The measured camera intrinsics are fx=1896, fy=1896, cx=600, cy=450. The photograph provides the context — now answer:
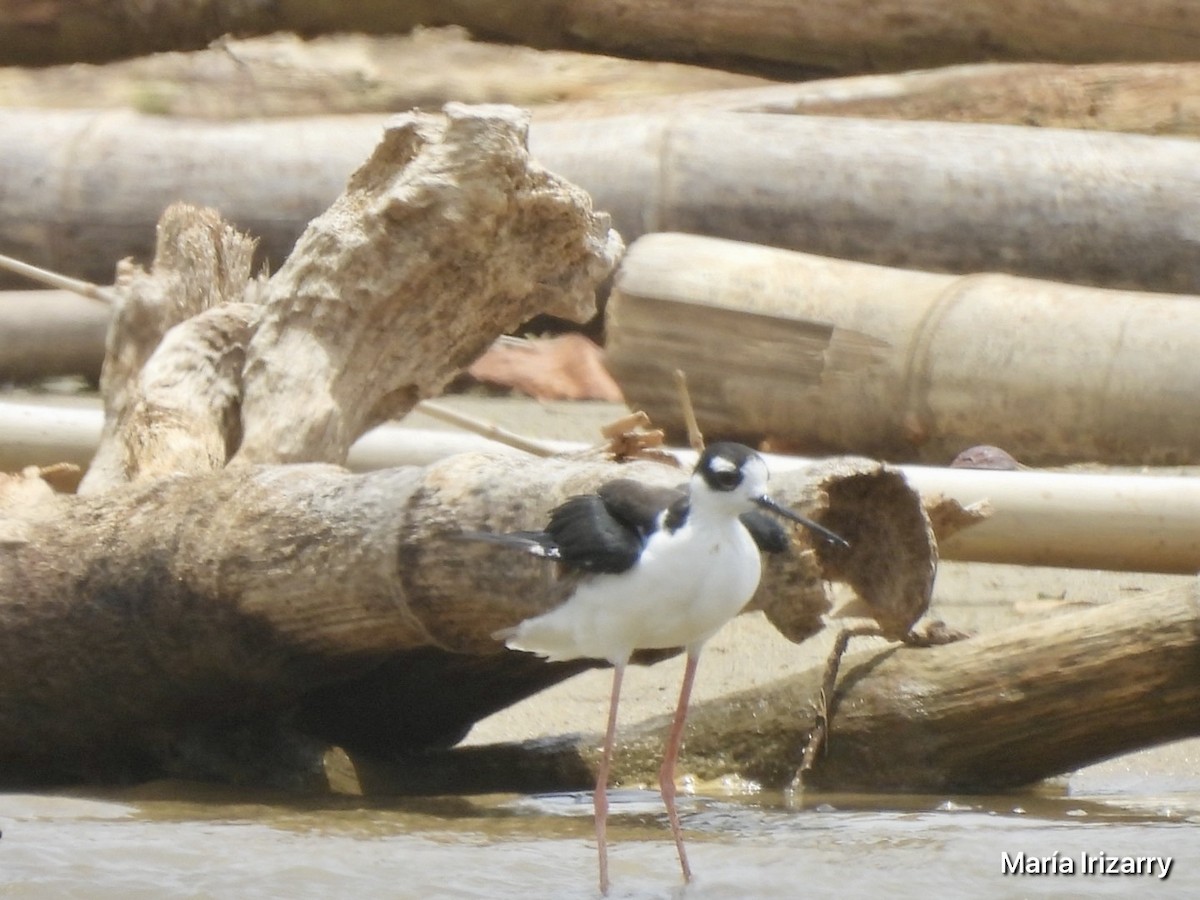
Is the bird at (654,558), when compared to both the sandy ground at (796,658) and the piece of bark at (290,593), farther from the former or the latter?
the sandy ground at (796,658)

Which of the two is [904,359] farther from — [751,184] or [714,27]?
[714,27]

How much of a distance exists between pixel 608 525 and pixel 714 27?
6.37 m

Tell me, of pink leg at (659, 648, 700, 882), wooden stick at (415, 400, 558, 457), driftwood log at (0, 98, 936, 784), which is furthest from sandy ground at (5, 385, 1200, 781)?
pink leg at (659, 648, 700, 882)

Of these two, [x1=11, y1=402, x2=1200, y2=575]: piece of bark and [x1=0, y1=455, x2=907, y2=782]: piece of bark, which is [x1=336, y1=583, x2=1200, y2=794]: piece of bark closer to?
[x1=0, y1=455, x2=907, y2=782]: piece of bark

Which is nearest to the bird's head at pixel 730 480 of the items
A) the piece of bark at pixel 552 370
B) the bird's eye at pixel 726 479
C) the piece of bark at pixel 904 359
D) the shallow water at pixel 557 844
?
the bird's eye at pixel 726 479

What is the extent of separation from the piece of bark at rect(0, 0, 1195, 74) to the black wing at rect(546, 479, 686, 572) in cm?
606

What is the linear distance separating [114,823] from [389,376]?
1396mm

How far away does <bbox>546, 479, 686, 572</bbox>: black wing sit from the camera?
10.9 ft

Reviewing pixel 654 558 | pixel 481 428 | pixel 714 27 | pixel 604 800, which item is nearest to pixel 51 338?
pixel 481 428

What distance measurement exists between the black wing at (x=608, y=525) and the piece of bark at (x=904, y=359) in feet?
11.8

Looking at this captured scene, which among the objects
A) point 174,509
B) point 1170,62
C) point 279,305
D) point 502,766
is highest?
point 1170,62

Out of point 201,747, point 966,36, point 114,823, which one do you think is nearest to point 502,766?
point 201,747

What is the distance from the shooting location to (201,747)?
443 cm

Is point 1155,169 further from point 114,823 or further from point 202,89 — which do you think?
point 114,823
